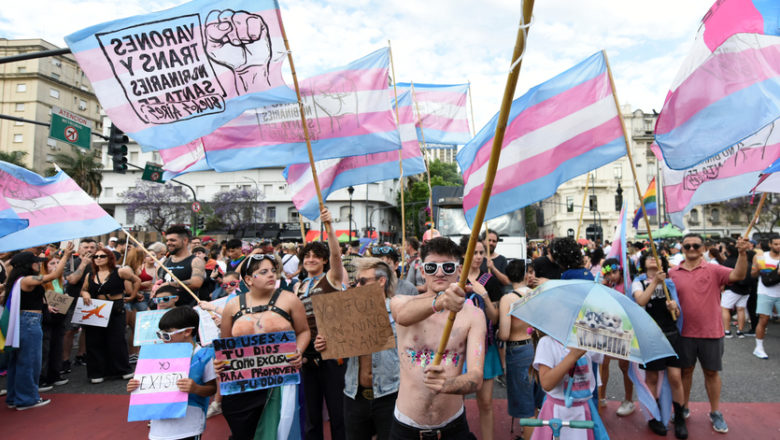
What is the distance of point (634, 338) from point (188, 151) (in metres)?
5.52

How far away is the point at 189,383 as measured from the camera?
3346 millimetres

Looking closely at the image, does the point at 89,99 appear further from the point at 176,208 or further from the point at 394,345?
the point at 394,345

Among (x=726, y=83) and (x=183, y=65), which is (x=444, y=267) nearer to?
(x=726, y=83)

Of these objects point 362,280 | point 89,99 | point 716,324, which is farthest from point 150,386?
point 89,99

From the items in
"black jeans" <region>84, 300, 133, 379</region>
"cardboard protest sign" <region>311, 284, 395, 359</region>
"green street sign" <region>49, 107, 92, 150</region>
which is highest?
"green street sign" <region>49, 107, 92, 150</region>

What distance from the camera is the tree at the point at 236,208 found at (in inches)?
1745

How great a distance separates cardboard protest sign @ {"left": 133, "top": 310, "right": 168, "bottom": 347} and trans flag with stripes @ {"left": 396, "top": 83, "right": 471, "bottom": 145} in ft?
21.1

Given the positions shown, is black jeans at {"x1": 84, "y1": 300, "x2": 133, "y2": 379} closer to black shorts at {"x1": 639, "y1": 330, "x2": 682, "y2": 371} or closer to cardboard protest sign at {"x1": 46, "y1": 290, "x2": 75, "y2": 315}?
cardboard protest sign at {"x1": 46, "y1": 290, "x2": 75, "y2": 315}

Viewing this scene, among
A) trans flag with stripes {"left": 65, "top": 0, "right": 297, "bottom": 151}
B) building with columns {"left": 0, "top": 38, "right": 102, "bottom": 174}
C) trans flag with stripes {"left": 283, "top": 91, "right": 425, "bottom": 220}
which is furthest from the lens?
building with columns {"left": 0, "top": 38, "right": 102, "bottom": 174}

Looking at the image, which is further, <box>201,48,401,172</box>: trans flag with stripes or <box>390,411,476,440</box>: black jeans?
<box>201,48,401,172</box>: trans flag with stripes

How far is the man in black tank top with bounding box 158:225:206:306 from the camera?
18.7 feet

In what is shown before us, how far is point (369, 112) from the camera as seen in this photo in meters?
5.75

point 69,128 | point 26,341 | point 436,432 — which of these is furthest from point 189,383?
point 69,128

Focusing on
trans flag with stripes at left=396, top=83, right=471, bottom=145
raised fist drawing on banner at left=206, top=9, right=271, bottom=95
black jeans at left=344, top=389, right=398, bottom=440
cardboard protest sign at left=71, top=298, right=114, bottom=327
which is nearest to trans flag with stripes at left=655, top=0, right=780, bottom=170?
black jeans at left=344, top=389, right=398, bottom=440
